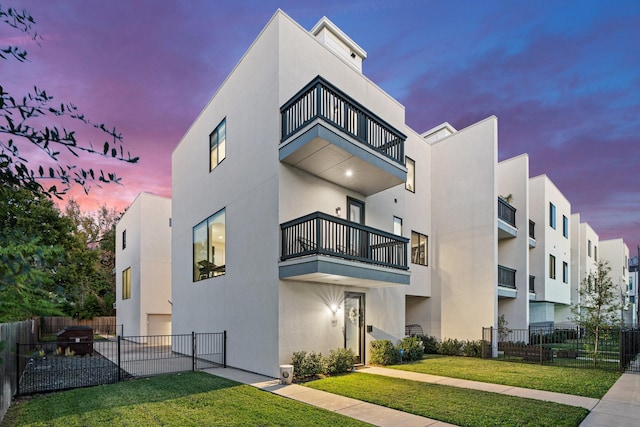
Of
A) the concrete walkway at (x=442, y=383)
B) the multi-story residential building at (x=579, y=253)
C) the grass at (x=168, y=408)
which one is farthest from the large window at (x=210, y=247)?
the multi-story residential building at (x=579, y=253)

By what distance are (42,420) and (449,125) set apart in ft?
72.2

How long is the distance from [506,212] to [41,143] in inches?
797

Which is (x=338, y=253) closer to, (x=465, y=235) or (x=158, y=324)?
(x=465, y=235)

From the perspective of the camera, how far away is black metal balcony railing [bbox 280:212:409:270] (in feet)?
33.5

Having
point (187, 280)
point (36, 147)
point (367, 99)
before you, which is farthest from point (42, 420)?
point (367, 99)

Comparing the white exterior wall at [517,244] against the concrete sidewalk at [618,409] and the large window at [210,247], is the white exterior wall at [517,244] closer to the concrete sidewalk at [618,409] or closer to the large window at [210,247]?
the concrete sidewalk at [618,409]

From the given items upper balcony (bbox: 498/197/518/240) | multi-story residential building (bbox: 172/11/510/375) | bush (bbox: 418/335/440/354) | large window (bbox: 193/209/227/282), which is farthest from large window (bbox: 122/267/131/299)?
upper balcony (bbox: 498/197/518/240)

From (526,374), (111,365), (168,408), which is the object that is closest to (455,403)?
(526,374)

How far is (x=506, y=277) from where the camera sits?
1862cm

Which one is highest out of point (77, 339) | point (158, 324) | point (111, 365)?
point (77, 339)

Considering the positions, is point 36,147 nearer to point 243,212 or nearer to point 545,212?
point 243,212

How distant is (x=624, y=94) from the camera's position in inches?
658

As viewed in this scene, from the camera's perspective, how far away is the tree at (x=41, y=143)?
217cm

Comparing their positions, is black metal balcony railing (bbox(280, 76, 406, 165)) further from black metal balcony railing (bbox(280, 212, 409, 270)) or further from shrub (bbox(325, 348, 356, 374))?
shrub (bbox(325, 348, 356, 374))
